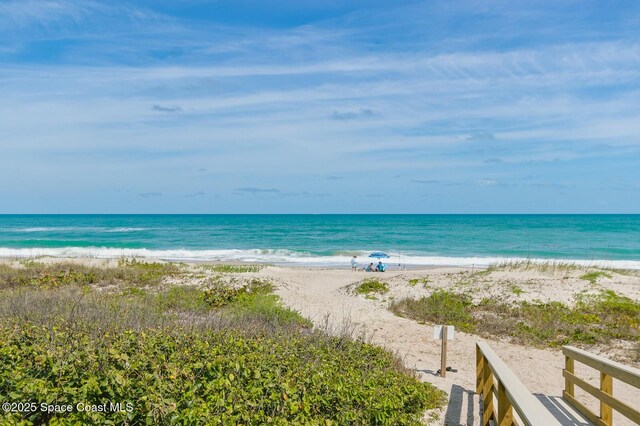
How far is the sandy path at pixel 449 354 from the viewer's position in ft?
25.2

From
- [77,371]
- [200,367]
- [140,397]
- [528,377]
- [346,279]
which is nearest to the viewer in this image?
[140,397]

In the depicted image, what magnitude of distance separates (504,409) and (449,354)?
6.96 metres

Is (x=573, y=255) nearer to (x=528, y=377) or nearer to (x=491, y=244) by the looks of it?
(x=491, y=244)

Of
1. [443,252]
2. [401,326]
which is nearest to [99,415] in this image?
[401,326]

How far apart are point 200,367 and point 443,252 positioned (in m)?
44.8

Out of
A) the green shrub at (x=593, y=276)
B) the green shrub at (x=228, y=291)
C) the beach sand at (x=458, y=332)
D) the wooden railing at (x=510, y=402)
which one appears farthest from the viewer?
the green shrub at (x=593, y=276)

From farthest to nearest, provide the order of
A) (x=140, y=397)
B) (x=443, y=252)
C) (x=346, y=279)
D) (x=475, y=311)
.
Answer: (x=443, y=252)
(x=346, y=279)
(x=475, y=311)
(x=140, y=397)

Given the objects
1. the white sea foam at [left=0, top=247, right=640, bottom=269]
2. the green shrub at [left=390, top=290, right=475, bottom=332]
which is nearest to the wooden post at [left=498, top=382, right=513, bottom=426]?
the green shrub at [left=390, top=290, right=475, bottom=332]

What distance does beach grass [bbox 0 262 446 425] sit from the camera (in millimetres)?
4504

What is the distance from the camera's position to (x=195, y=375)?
17.8ft

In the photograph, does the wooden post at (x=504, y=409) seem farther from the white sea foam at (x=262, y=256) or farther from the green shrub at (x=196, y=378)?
the white sea foam at (x=262, y=256)

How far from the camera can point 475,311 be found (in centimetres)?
1523

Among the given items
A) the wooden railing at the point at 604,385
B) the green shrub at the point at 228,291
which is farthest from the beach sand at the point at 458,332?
the green shrub at the point at 228,291

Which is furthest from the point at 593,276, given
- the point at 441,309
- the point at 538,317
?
the point at 441,309
